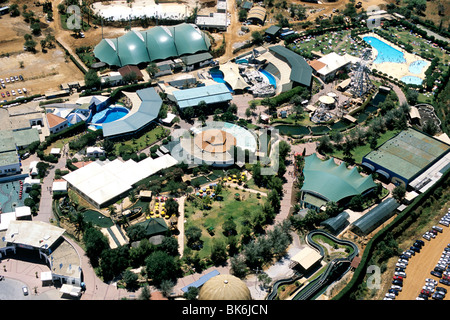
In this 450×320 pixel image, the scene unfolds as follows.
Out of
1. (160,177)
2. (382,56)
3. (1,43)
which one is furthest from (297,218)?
(1,43)

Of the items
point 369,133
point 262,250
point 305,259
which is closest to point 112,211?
point 262,250

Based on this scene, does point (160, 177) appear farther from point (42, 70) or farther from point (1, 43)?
point (1, 43)

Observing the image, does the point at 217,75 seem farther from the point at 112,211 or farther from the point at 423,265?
the point at 423,265

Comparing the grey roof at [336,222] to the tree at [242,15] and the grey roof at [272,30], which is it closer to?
the grey roof at [272,30]

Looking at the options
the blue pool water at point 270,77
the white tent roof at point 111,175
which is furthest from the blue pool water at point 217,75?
the white tent roof at point 111,175

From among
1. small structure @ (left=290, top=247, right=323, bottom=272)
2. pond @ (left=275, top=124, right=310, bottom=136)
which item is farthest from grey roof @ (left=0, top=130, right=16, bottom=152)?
small structure @ (left=290, top=247, right=323, bottom=272)
